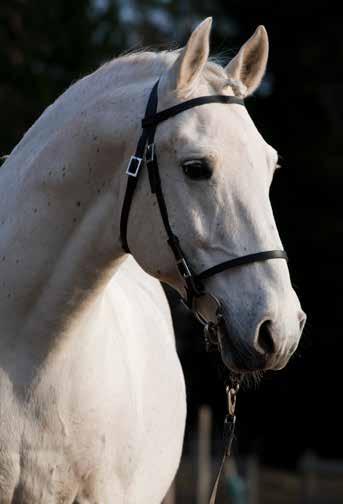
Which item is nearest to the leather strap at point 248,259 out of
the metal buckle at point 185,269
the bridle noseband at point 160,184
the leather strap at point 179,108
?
the bridle noseband at point 160,184

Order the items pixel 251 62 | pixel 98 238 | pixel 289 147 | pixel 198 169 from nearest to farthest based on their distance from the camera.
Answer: pixel 198 169 < pixel 98 238 < pixel 251 62 < pixel 289 147

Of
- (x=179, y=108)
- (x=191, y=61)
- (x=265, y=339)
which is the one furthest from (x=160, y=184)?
(x=265, y=339)

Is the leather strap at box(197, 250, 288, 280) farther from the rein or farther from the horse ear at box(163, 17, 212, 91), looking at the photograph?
the horse ear at box(163, 17, 212, 91)

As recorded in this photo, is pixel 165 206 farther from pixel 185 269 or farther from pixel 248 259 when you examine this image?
pixel 248 259

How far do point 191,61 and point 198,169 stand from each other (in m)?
0.38

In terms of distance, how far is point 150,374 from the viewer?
422cm

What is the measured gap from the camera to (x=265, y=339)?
316 cm

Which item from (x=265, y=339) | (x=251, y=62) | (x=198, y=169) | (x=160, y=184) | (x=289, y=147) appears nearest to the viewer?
(x=265, y=339)

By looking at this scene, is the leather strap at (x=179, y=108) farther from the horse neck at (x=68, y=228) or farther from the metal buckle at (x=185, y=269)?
the metal buckle at (x=185, y=269)

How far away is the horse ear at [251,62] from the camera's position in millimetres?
3684

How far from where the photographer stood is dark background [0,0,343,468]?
18.2 meters

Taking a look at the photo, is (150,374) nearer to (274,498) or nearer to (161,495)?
(161,495)

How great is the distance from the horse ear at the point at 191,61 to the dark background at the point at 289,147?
1384 cm

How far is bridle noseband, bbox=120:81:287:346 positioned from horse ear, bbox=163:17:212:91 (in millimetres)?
69
